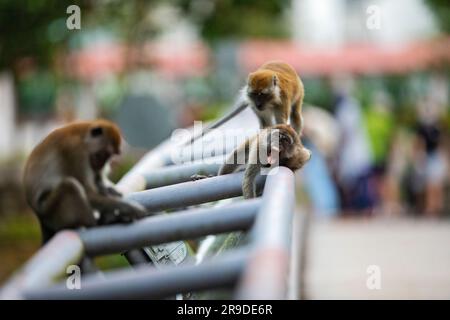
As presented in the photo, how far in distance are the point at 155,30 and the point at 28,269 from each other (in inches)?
586

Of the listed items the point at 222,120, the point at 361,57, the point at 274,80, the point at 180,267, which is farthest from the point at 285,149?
the point at 361,57

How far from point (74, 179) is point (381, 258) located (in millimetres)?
7617

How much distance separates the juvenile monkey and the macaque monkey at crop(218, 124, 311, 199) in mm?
536

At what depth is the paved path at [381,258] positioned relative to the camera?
7.49m

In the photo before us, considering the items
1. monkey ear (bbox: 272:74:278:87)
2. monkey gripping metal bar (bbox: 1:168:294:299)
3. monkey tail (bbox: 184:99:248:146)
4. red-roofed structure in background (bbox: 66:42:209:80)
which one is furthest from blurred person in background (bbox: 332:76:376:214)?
monkey gripping metal bar (bbox: 1:168:294:299)

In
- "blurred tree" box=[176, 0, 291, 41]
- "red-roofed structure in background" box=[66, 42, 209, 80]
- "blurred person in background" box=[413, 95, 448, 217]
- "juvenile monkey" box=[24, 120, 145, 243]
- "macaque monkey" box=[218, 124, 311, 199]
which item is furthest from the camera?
"red-roofed structure in background" box=[66, 42, 209, 80]

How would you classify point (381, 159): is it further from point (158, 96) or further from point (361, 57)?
point (361, 57)

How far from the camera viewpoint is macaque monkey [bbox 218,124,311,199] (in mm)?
3422

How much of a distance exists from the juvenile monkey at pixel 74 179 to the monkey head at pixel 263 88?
1.29 metres

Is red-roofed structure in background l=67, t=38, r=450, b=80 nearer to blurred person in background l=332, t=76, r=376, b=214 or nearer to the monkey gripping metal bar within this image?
blurred person in background l=332, t=76, r=376, b=214

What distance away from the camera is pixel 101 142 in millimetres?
3033

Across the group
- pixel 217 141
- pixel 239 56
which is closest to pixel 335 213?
pixel 239 56

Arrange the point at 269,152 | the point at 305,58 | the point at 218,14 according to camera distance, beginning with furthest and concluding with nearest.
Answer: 1. the point at 305,58
2. the point at 218,14
3. the point at 269,152

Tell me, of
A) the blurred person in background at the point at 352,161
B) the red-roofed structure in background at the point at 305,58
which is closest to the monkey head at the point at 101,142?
the blurred person in background at the point at 352,161
